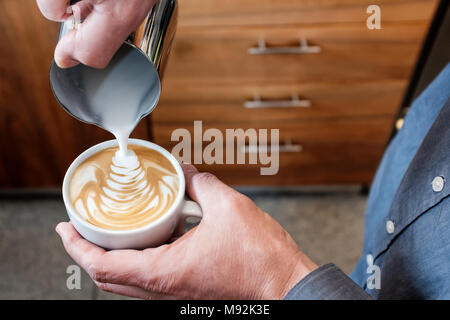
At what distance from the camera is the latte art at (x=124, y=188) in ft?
2.01

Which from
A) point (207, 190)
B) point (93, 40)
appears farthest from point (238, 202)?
point (93, 40)

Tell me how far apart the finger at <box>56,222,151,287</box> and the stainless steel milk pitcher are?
0.17 m

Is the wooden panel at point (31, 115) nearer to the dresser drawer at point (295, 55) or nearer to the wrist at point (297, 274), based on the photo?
the dresser drawer at point (295, 55)

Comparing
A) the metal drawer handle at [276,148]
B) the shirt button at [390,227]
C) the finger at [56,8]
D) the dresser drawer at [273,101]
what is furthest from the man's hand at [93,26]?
the metal drawer handle at [276,148]

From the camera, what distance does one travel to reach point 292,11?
1076 millimetres

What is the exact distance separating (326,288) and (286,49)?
2.39 feet

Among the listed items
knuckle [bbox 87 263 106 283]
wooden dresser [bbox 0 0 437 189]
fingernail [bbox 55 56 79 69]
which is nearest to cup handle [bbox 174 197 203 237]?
knuckle [bbox 87 263 106 283]

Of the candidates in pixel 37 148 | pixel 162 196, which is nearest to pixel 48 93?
pixel 37 148

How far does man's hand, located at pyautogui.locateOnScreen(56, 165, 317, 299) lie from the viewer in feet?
1.85

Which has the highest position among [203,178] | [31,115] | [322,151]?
[203,178]

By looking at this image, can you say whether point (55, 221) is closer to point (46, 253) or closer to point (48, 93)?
point (46, 253)

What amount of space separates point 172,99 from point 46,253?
23.2 inches

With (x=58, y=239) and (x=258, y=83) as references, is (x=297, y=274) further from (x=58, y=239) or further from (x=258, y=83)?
(x=58, y=239)

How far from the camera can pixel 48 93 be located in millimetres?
1190
